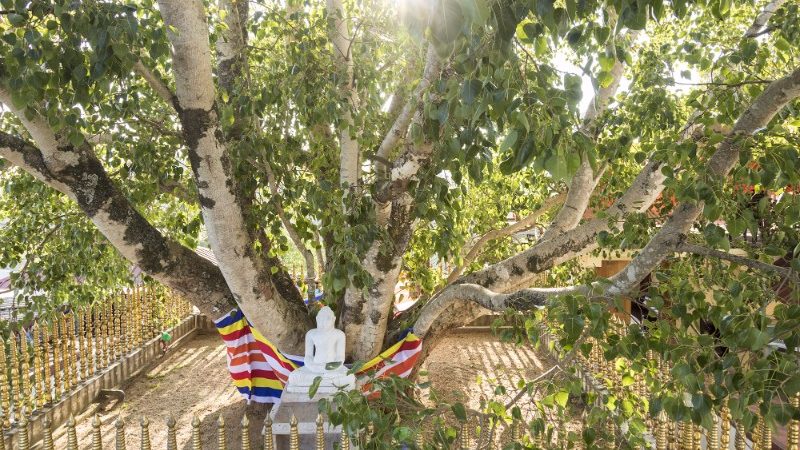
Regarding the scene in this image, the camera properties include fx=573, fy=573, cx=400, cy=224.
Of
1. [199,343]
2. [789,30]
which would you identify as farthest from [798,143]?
[199,343]

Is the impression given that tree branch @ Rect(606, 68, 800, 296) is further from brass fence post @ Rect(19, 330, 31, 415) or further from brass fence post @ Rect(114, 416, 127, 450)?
brass fence post @ Rect(19, 330, 31, 415)

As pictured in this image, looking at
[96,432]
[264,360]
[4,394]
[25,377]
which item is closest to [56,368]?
[25,377]

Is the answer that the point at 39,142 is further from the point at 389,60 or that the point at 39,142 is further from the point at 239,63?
the point at 389,60

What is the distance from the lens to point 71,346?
672 centimetres

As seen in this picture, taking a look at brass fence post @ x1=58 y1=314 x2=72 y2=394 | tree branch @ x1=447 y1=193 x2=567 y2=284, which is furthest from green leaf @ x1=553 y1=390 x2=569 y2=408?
brass fence post @ x1=58 y1=314 x2=72 y2=394

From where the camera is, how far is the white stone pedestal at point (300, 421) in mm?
3803

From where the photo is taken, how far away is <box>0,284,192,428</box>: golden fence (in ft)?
18.6

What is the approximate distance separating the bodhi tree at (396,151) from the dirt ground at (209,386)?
1624 millimetres

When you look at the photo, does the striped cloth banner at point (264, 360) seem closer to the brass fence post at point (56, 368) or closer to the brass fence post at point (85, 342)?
the brass fence post at point (56, 368)

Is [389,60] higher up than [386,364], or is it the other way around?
[389,60]

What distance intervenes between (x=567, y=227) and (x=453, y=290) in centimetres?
131

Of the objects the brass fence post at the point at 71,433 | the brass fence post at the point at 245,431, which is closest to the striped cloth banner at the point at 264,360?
the brass fence post at the point at 245,431

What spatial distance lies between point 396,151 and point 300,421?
279 cm

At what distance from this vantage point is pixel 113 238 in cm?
412
